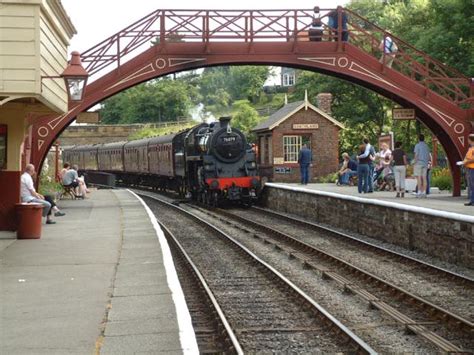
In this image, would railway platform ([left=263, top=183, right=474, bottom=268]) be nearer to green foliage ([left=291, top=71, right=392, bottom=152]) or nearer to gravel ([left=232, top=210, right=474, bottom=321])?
gravel ([left=232, top=210, right=474, bottom=321])

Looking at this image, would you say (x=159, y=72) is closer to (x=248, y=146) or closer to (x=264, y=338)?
(x=248, y=146)

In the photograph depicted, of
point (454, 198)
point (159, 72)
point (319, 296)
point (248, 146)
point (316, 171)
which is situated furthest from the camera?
point (316, 171)

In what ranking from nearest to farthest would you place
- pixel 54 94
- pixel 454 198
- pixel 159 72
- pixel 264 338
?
pixel 264 338 → pixel 54 94 → pixel 454 198 → pixel 159 72

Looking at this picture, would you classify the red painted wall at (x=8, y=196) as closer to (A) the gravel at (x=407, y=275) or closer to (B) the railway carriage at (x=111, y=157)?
(A) the gravel at (x=407, y=275)

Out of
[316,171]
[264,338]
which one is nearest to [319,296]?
[264,338]

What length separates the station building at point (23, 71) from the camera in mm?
11461

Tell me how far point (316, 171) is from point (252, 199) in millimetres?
9286

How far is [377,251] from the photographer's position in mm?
14578

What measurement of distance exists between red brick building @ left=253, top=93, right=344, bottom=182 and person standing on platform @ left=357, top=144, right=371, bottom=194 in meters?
14.5

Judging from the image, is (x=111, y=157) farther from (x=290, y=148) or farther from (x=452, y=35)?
(x=452, y=35)

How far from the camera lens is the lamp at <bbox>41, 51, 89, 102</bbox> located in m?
13.2

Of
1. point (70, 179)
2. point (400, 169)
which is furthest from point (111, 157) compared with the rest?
point (400, 169)

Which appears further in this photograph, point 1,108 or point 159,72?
point 159,72

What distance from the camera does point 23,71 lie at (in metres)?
11.5
